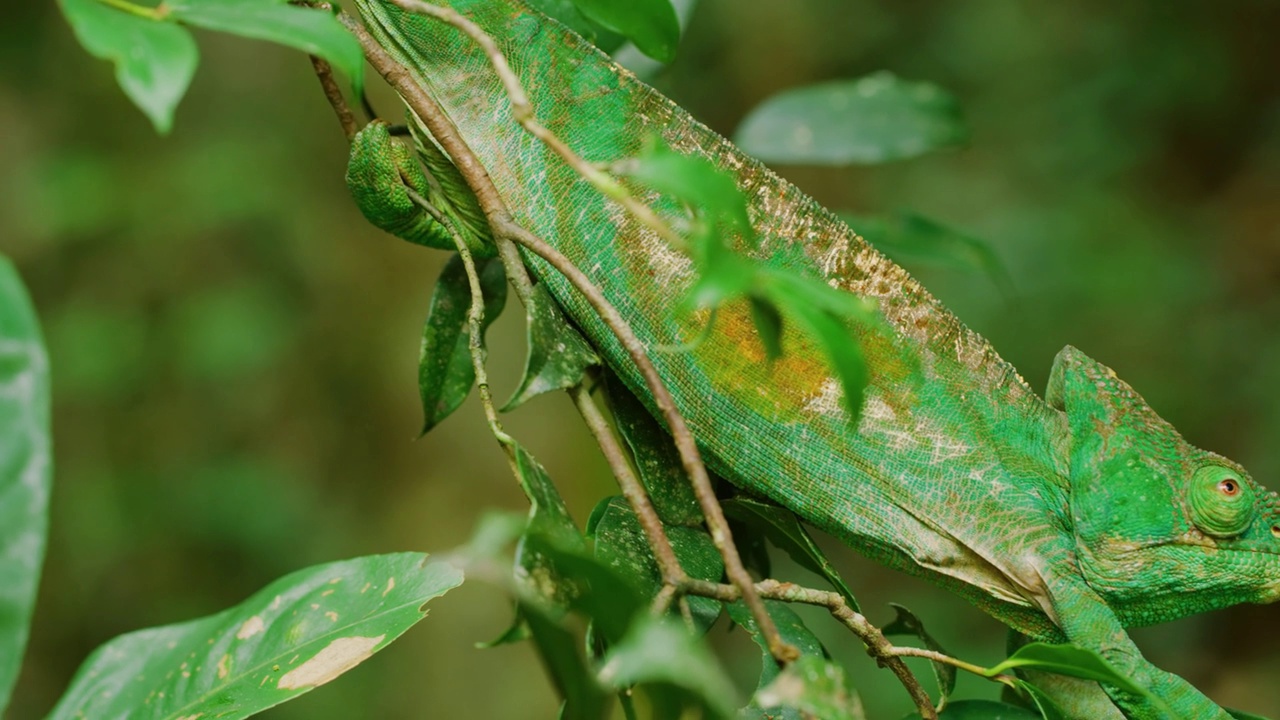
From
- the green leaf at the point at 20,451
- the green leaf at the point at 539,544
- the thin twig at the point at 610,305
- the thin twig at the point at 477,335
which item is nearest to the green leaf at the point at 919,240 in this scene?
the thin twig at the point at 477,335

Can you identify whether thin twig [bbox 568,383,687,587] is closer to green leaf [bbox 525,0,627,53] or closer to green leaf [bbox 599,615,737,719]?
green leaf [bbox 599,615,737,719]

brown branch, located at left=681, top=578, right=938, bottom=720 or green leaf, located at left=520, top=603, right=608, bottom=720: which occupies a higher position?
green leaf, located at left=520, top=603, right=608, bottom=720

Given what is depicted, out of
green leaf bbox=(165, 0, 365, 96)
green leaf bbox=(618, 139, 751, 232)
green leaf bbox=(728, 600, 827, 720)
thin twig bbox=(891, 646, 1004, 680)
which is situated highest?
green leaf bbox=(165, 0, 365, 96)

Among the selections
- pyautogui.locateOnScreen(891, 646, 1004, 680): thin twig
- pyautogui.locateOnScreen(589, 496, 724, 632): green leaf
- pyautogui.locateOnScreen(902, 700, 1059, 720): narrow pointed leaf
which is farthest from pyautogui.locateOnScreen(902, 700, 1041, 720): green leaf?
pyautogui.locateOnScreen(589, 496, 724, 632): green leaf

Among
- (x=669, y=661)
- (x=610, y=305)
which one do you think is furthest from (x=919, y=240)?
(x=669, y=661)

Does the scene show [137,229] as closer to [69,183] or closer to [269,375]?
[69,183]

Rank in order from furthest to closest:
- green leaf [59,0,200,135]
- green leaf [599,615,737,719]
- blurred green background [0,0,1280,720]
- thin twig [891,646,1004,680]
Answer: blurred green background [0,0,1280,720] < thin twig [891,646,1004,680] < green leaf [59,0,200,135] < green leaf [599,615,737,719]

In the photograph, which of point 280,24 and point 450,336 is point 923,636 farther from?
point 280,24
